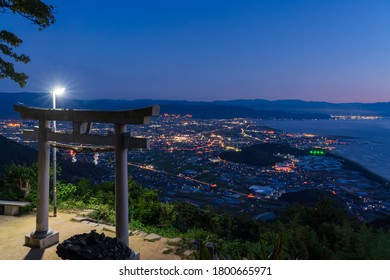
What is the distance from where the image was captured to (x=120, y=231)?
7254 millimetres

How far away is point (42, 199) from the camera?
8266 millimetres

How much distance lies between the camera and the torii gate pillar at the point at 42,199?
8070mm

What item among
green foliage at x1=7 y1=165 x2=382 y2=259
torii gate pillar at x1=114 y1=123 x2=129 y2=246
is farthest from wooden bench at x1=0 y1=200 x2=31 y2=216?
torii gate pillar at x1=114 y1=123 x2=129 y2=246

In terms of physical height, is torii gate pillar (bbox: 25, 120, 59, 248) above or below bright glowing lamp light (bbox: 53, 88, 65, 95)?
below

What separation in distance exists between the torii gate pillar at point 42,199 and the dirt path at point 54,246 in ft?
0.62

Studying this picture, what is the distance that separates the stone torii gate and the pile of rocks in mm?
1742

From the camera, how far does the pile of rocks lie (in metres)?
5.05

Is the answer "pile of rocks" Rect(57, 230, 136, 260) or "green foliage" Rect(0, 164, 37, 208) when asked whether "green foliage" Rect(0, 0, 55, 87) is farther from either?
"pile of rocks" Rect(57, 230, 136, 260)

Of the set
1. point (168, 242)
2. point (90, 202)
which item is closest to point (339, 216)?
point (168, 242)

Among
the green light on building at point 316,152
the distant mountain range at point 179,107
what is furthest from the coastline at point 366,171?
the distant mountain range at point 179,107

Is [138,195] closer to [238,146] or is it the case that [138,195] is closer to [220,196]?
[220,196]

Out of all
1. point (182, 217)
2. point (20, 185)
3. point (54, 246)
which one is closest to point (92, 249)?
point (54, 246)

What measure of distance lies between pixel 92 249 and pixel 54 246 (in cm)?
368

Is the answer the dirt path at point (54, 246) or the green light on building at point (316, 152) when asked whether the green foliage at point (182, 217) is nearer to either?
the dirt path at point (54, 246)
